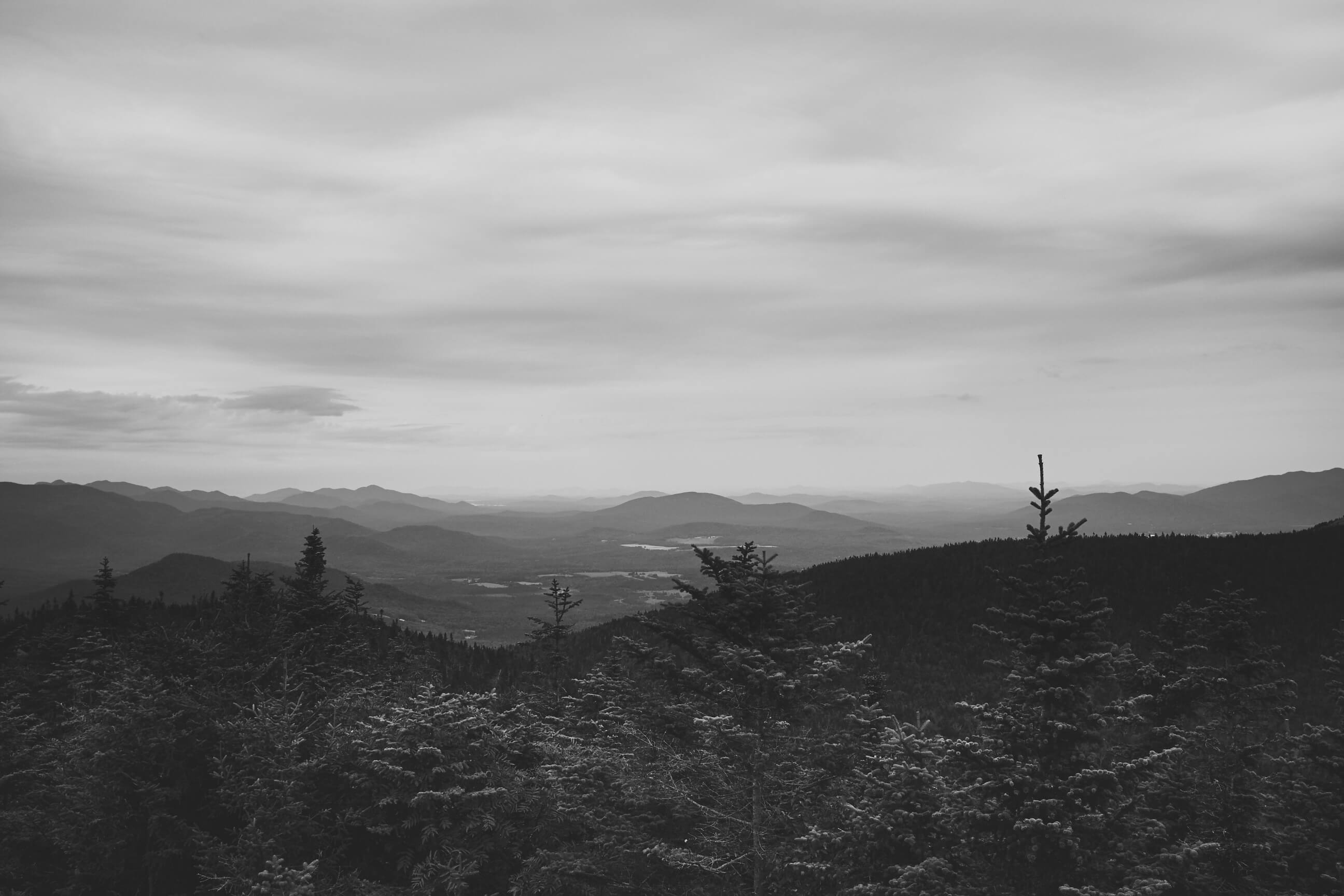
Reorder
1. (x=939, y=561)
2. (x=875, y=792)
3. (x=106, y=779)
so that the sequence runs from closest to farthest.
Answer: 1. (x=875, y=792)
2. (x=106, y=779)
3. (x=939, y=561)

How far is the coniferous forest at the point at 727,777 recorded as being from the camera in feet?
35.7

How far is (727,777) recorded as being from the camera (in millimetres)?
15914

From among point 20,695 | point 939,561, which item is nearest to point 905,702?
point 939,561

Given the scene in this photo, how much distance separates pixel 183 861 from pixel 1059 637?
26319 millimetres

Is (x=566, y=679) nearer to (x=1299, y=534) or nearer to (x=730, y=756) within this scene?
(x=730, y=756)

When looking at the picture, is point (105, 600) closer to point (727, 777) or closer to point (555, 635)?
point (555, 635)

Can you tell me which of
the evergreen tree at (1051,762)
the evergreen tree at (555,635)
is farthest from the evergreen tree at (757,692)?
the evergreen tree at (555,635)

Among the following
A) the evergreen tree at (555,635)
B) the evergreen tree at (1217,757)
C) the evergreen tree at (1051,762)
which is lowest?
the evergreen tree at (555,635)

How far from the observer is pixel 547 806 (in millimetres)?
20062

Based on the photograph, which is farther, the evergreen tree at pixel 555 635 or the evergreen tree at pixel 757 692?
the evergreen tree at pixel 555 635

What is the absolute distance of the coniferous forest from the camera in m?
10.9

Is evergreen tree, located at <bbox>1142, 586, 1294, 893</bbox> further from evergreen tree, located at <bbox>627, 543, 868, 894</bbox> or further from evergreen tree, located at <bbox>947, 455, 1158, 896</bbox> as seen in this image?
evergreen tree, located at <bbox>627, 543, 868, 894</bbox>

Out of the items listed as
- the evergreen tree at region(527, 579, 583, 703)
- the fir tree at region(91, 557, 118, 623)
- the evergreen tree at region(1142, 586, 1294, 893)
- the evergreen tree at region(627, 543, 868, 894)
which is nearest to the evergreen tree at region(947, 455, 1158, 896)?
the evergreen tree at region(1142, 586, 1294, 893)

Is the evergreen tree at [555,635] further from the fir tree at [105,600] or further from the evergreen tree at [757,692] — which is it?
the fir tree at [105,600]
